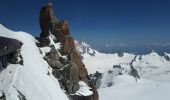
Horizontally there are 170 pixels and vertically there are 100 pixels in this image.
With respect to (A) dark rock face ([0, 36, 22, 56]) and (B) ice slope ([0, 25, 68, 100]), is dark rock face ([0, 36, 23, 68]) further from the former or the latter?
(B) ice slope ([0, 25, 68, 100])

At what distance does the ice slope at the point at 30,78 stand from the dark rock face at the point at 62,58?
2.84m

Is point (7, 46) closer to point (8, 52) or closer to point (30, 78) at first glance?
point (8, 52)

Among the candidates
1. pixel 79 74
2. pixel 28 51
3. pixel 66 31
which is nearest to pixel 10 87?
pixel 28 51

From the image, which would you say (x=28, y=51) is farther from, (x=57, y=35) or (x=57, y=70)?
(x=57, y=35)

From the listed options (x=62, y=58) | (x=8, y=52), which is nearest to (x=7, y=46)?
(x=8, y=52)

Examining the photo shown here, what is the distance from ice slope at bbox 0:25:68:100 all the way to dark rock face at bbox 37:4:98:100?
9.32ft

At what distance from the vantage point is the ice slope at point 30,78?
162 ft

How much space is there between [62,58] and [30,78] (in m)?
20.0

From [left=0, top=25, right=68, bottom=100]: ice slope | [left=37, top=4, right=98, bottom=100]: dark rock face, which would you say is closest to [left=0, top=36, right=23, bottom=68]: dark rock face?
[left=0, top=25, right=68, bottom=100]: ice slope

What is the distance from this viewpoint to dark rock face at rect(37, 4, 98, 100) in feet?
238

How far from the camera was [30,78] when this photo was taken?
56.5 m

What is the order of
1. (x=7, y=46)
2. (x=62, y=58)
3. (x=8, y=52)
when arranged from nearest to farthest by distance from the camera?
(x=8, y=52), (x=7, y=46), (x=62, y=58)

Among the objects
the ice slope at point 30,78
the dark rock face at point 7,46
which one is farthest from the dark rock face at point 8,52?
the ice slope at point 30,78

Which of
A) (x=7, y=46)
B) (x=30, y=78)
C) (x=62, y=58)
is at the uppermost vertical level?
(x=7, y=46)
